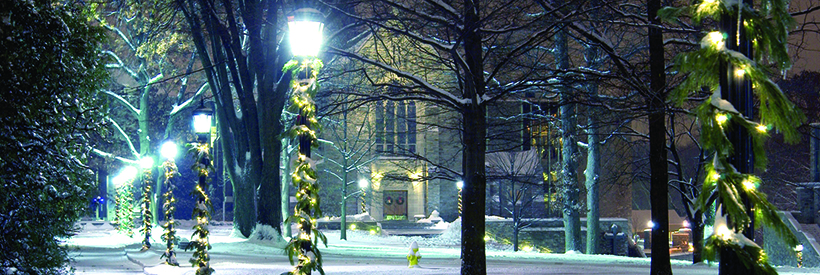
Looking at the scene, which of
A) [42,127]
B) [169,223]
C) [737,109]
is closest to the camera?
[737,109]

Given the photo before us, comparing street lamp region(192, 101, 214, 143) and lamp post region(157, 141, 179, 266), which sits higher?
street lamp region(192, 101, 214, 143)

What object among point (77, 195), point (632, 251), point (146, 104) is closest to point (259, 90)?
point (77, 195)

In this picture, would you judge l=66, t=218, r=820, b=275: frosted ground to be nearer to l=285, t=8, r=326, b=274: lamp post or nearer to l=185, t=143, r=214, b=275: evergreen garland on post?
l=185, t=143, r=214, b=275: evergreen garland on post

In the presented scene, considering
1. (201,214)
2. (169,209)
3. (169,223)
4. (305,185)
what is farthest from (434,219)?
(305,185)

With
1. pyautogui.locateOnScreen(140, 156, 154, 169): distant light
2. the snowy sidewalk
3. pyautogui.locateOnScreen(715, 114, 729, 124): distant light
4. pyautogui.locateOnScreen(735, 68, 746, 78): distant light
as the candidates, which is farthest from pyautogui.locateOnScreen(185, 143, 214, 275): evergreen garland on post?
pyautogui.locateOnScreen(140, 156, 154, 169): distant light

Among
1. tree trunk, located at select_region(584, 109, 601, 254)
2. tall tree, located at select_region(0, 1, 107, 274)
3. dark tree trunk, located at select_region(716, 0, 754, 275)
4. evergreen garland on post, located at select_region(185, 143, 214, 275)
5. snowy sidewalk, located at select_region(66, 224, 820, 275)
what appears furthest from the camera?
tree trunk, located at select_region(584, 109, 601, 254)

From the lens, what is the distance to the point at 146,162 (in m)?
32.2

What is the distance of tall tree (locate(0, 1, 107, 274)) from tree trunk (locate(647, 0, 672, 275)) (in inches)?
338

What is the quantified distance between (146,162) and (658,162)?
2432 centimetres

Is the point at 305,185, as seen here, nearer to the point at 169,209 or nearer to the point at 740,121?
the point at 740,121

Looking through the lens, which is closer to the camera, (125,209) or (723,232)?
(723,232)

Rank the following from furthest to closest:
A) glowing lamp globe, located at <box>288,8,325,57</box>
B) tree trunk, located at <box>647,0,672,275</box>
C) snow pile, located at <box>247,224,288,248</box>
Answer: snow pile, located at <box>247,224,288,248</box>
tree trunk, located at <box>647,0,672,275</box>
glowing lamp globe, located at <box>288,8,325,57</box>

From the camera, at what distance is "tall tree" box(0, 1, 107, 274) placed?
1038cm

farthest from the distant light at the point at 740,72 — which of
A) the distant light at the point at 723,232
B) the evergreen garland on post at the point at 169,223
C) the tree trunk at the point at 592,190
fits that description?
the tree trunk at the point at 592,190
